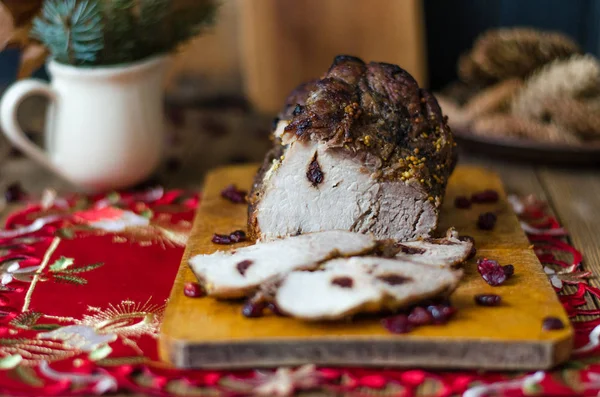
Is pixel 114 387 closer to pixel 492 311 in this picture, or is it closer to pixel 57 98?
pixel 492 311

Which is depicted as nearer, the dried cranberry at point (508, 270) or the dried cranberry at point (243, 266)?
the dried cranberry at point (243, 266)

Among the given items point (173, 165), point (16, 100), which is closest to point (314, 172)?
point (16, 100)

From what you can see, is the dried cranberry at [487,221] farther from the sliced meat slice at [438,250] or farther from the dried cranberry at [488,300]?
the dried cranberry at [488,300]

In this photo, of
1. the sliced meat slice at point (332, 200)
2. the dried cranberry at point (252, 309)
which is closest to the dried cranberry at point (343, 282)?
the dried cranberry at point (252, 309)

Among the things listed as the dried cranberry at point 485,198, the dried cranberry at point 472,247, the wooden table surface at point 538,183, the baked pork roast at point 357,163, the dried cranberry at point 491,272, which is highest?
the baked pork roast at point 357,163

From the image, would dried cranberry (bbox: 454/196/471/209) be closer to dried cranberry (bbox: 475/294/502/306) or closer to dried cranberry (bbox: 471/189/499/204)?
dried cranberry (bbox: 471/189/499/204)

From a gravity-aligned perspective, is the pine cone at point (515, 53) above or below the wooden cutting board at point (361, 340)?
above

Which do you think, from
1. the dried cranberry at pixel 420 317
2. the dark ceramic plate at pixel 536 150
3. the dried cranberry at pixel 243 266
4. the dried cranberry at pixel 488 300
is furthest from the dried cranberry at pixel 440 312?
the dark ceramic plate at pixel 536 150

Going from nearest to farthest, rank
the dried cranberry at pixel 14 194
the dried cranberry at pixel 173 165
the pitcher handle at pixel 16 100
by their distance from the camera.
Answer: the pitcher handle at pixel 16 100 < the dried cranberry at pixel 14 194 < the dried cranberry at pixel 173 165

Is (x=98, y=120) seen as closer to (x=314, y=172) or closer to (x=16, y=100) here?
(x=16, y=100)

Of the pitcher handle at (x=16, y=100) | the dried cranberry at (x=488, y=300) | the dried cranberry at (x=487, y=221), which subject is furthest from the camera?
the pitcher handle at (x=16, y=100)
